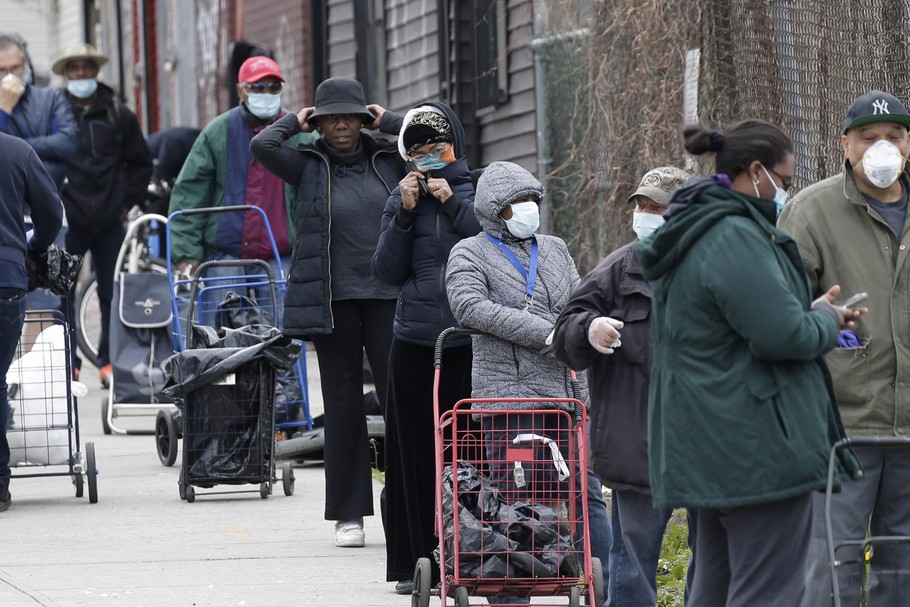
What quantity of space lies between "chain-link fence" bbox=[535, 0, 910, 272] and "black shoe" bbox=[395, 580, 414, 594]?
2.69 metres

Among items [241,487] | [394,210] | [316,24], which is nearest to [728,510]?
[394,210]

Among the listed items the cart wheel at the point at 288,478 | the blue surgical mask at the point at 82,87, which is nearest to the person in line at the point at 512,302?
the cart wheel at the point at 288,478

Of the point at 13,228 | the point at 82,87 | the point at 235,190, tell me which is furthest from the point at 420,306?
the point at 82,87

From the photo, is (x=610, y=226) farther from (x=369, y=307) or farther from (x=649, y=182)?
(x=649, y=182)

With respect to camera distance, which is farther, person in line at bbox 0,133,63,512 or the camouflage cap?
person in line at bbox 0,133,63,512

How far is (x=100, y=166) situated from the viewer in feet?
42.1

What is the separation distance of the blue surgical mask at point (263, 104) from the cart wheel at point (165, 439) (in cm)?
190

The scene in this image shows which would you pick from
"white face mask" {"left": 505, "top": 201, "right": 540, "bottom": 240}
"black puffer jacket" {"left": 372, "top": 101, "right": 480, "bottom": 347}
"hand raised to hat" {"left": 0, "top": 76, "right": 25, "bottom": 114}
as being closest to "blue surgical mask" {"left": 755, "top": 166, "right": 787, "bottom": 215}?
"white face mask" {"left": 505, "top": 201, "right": 540, "bottom": 240}

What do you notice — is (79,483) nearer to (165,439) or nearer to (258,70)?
(165,439)

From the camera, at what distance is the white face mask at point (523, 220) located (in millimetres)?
6293

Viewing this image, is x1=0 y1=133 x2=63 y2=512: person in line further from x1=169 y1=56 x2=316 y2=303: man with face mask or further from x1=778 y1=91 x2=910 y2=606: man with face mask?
x1=778 y1=91 x2=910 y2=606: man with face mask

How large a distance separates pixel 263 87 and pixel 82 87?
268cm

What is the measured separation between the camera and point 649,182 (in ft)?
19.6

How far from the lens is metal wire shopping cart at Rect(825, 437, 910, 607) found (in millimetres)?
4316
